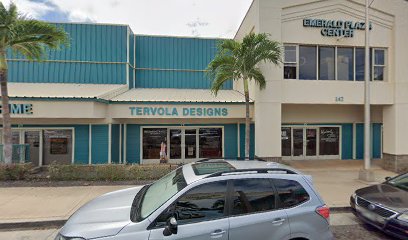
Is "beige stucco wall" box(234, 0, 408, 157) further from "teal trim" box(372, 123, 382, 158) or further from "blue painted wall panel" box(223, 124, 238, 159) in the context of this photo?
"teal trim" box(372, 123, 382, 158)

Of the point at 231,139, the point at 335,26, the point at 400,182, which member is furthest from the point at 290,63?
the point at 400,182

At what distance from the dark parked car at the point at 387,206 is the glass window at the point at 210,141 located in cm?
823

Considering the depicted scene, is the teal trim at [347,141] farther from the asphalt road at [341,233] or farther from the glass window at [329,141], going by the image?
the asphalt road at [341,233]

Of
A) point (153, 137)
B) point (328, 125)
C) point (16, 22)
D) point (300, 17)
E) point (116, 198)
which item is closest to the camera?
point (116, 198)

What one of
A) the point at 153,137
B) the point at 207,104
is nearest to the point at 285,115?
the point at 207,104

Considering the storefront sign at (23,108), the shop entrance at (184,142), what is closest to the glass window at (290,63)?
the shop entrance at (184,142)

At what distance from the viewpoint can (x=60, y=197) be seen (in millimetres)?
7523

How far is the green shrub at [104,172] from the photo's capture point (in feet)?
29.9

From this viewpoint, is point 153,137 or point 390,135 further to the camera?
point 153,137

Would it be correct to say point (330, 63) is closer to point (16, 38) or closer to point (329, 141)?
point (329, 141)

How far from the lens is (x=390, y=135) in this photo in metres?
12.3

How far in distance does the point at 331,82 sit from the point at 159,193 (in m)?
10.6

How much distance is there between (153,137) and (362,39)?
11438 mm

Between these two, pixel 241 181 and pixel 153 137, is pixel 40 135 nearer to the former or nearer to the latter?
pixel 153 137
